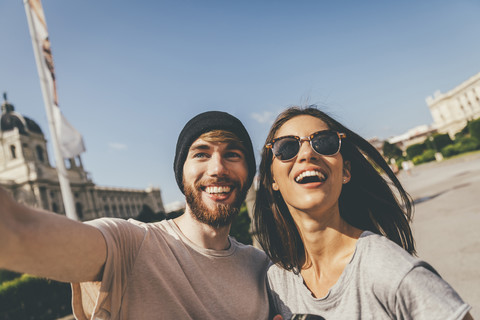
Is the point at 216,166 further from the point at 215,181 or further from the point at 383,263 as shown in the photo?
the point at 383,263

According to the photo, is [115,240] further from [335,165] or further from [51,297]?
[51,297]

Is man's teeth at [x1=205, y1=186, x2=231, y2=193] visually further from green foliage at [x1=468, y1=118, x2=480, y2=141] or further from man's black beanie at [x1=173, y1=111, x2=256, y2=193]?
green foliage at [x1=468, y1=118, x2=480, y2=141]

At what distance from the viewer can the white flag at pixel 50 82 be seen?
8258 millimetres

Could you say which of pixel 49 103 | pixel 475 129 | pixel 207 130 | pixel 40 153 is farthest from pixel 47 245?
pixel 40 153

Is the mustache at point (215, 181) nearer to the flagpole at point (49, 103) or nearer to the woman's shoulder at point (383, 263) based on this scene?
the woman's shoulder at point (383, 263)

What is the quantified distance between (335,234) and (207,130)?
1.14 metres

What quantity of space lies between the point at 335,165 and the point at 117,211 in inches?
2873

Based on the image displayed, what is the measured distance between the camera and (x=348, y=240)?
1.70 meters

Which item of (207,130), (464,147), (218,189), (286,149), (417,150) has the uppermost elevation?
(207,130)

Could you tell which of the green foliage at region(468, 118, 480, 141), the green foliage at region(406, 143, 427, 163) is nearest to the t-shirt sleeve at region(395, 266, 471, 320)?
the green foliage at region(468, 118, 480, 141)

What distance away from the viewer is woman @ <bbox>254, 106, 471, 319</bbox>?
1.24 metres

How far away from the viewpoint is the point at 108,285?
1.38 metres

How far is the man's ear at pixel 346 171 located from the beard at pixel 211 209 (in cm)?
74

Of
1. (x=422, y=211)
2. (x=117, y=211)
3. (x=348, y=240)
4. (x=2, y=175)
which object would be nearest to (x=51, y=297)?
(x=348, y=240)
